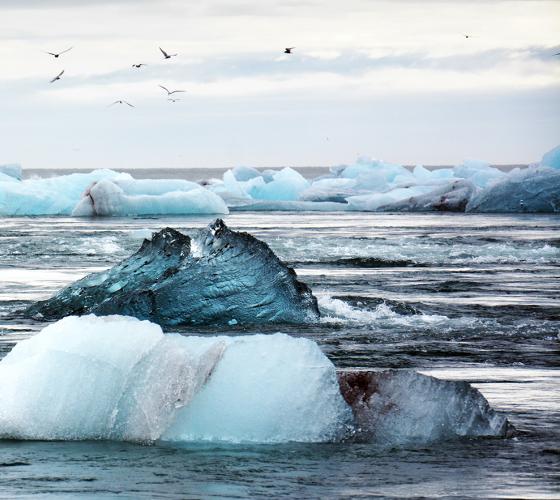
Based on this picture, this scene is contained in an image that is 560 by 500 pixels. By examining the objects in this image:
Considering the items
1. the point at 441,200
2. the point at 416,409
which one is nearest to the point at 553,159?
the point at 441,200

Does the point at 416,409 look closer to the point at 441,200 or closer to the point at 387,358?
the point at 387,358

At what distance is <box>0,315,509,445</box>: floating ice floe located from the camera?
748 cm

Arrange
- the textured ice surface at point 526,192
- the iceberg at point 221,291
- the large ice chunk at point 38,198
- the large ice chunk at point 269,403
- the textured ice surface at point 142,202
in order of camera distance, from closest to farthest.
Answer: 1. the large ice chunk at point 269,403
2. the iceberg at point 221,291
3. the textured ice surface at point 526,192
4. the textured ice surface at point 142,202
5. the large ice chunk at point 38,198

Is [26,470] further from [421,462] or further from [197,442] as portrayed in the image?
[421,462]

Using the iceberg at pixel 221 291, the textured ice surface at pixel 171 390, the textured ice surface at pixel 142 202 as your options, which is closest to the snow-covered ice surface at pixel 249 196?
the textured ice surface at pixel 142 202

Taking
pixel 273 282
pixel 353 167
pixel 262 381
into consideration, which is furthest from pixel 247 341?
pixel 353 167

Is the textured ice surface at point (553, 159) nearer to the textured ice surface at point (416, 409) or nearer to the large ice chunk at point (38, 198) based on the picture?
the large ice chunk at point (38, 198)

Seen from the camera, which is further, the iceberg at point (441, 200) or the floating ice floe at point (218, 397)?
the iceberg at point (441, 200)

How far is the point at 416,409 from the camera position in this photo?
7.66 meters

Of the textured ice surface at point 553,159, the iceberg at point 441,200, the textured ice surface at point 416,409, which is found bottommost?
the iceberg at point 441,200

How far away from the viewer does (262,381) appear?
7.58m

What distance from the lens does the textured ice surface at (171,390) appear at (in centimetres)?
748

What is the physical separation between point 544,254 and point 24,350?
16948 millimetres

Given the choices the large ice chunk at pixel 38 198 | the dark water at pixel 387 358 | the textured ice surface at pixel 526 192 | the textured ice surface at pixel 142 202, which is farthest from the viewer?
the large ice chunk at pixel 38 198
